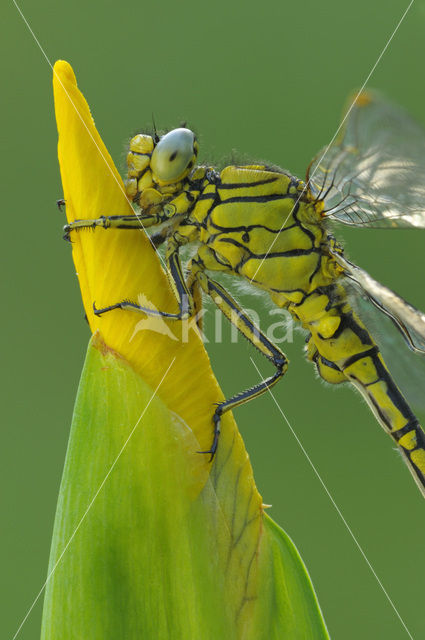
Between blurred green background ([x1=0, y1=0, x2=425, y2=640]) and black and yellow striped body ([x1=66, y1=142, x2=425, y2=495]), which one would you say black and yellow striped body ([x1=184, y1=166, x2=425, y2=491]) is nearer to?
black and yellow striped body ([x1=66, y1=142, x2=425, y2=495])

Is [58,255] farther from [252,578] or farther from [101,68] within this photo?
[252,578]

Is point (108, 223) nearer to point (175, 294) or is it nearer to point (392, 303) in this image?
point (175, 294)

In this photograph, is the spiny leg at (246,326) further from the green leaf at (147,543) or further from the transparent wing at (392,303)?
the green leaf at (147,543)

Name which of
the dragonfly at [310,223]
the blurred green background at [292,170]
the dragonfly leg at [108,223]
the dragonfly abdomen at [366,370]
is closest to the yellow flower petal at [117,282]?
the dragonfly leg at [108,223]

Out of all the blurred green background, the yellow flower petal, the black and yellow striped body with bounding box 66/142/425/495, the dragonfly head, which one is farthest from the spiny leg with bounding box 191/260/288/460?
the blurred green background

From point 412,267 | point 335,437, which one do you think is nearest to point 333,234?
point 412,267

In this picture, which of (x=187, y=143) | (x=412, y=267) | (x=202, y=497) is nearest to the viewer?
(x=202, y=497)

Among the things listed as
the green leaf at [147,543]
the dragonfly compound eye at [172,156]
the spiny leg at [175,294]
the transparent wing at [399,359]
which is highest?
the dragonfly compound eye at [172,156]
